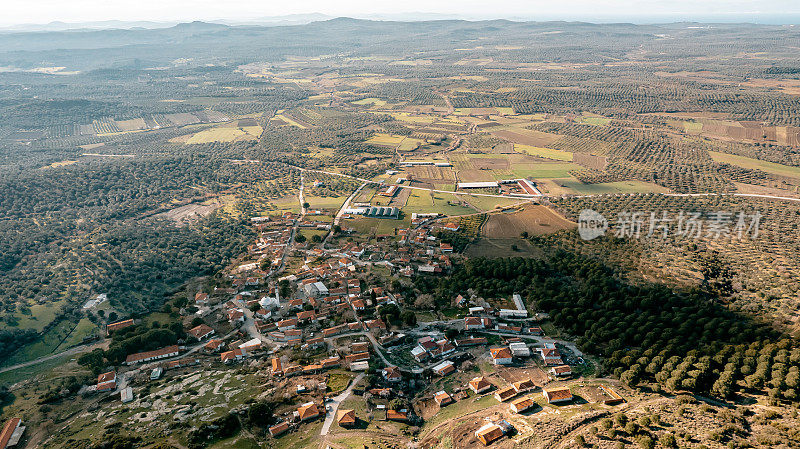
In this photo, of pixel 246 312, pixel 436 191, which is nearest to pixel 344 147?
pixel 436 191

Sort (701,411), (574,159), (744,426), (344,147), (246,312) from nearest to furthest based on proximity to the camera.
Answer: (744,426) → (701,411) → (246,312) → (574,159) → (344,147)

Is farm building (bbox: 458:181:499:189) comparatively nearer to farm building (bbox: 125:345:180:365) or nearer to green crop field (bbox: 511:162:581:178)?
green crop field (bbox: 511:162:581:178)

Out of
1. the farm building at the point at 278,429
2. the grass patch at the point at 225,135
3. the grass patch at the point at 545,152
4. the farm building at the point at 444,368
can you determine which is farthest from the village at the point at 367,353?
the grass patch at the point at 225,135


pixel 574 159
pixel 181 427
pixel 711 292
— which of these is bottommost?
pixel 181 427

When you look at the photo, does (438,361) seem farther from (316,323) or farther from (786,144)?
(786,144)

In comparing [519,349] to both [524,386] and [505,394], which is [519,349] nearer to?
[524,386]

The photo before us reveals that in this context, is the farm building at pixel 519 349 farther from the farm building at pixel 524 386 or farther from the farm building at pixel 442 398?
the farm building at pixel 442 398

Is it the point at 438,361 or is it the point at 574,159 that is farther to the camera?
the point at 574,159

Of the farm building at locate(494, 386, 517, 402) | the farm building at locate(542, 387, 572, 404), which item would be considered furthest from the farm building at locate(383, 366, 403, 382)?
the farm building at locate(542, 387, 572, 404)

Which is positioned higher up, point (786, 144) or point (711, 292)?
point (786, 144)
